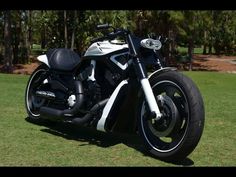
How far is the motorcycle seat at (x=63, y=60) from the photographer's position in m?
6.53

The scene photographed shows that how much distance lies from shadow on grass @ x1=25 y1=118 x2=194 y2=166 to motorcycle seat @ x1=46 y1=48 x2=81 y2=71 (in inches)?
37.0

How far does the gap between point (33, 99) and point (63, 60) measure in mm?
982

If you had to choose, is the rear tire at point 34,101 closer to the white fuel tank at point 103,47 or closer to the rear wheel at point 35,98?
the rear wheel at point 35,98

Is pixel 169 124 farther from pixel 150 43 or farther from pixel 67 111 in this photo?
pixel 67 111

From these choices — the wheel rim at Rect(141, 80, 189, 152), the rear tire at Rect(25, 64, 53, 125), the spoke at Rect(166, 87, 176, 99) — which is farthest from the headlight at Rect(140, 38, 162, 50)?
the rear tire at Rect(25, 64, 53, 125)

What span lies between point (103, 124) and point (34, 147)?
2.95 ft

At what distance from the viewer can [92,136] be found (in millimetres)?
6285

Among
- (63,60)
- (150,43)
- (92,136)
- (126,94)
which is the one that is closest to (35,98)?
(63,60)

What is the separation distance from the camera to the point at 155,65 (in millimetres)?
5395

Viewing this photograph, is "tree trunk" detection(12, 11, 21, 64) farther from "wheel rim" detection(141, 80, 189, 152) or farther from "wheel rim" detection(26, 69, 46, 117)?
"wheel rim" detection(141, 80, 189, 152)

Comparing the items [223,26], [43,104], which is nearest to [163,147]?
[43,104]

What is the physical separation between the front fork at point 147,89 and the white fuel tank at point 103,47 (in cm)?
52

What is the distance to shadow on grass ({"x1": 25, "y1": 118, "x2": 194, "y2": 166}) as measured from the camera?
5.80 meters
